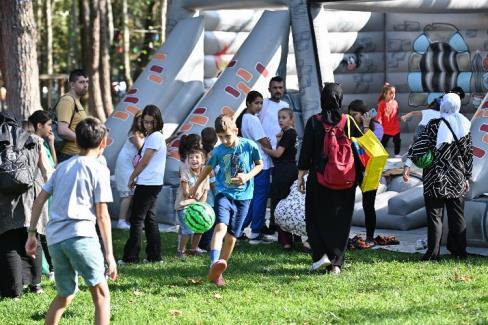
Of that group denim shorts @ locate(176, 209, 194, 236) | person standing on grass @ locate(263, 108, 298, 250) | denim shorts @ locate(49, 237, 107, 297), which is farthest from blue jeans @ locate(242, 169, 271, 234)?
denim shorts @ locate(49, 237, 107, 297)

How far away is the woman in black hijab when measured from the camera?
8.47 m

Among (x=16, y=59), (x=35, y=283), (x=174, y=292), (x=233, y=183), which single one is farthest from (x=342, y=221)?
(x=16, y=59)

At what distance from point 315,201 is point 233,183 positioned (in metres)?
0.77

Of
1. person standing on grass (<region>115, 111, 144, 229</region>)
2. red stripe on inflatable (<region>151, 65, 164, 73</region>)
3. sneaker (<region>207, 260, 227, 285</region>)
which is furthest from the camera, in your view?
red stripe on inflatable (<region>151, 65, 164, 73</region>)

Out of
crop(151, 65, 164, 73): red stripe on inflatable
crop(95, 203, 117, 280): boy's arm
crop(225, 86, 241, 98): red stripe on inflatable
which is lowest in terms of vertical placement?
crop(95, 203, 117, 280): boy's arm

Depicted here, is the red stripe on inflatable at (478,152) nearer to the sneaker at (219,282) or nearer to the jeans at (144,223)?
the jeans at (144,223)

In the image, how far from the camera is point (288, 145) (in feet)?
33.4

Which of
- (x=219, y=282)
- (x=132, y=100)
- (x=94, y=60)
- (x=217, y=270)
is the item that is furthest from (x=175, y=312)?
(x=94, y=60)

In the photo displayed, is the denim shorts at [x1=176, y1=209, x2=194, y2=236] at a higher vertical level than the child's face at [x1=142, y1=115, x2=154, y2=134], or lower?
lower

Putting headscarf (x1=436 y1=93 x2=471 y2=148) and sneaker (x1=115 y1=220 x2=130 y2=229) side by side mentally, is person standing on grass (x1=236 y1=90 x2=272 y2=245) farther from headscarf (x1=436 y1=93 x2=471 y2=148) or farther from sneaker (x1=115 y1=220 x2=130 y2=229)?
headscarf (x1=436 y1=93 x2=471 y2=148)

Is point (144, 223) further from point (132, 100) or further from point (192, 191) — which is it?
point (132, 100)

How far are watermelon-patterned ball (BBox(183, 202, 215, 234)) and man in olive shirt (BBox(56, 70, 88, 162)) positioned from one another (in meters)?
2.46

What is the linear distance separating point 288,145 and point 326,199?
178cm

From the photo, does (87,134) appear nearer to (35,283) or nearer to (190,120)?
(35,283)
